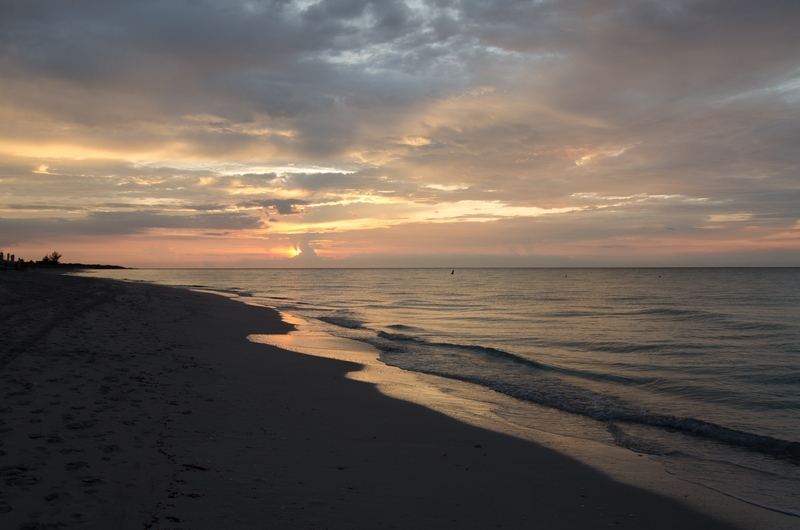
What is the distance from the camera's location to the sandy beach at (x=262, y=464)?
4895 millimetres

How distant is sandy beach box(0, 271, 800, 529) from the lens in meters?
4.89

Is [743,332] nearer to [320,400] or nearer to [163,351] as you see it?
[320,400]

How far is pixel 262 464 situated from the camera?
20.5 feet

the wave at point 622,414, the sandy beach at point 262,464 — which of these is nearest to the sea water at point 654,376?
the wave at point 622,414

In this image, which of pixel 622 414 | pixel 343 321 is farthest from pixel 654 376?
pixel 343 321

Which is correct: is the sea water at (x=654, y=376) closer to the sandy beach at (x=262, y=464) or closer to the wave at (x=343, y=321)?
the wave at (x=343, y=321)

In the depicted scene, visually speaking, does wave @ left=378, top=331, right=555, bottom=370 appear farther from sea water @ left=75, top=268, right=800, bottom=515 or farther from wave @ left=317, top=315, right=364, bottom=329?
wave @ left=317, top=315, right=364, bottom=329

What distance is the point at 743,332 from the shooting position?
24.3m

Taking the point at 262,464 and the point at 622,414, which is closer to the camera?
the point at 262,464

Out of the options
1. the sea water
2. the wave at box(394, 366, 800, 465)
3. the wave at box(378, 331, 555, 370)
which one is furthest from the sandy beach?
the wave at box(378, 331, 555, 370)

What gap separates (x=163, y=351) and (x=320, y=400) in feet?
20.2

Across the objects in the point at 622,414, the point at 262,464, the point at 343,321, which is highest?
the point at 262,464

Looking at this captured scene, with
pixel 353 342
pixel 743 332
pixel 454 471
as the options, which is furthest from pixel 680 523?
pixel 743 332

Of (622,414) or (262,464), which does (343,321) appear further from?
→ (262,464)
